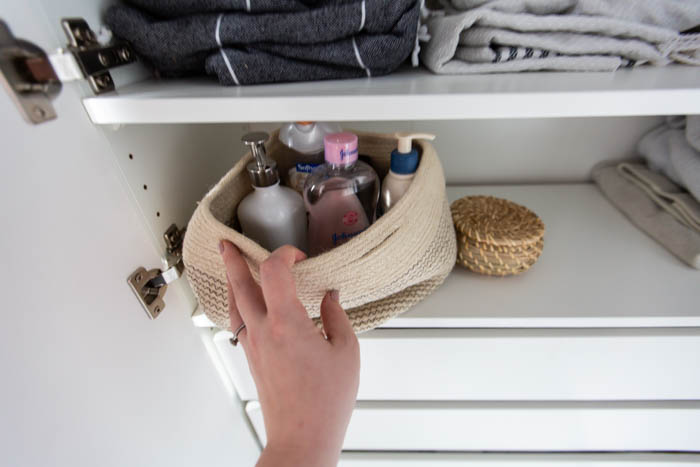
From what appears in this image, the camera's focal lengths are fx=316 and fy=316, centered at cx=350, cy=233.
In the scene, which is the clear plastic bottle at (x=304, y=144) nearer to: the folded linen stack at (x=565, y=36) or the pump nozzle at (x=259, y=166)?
the pump nozzle at (x=259, y=166)

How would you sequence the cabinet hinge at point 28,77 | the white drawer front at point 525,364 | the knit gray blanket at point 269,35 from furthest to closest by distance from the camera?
1. the white drawer front at point 525,364
2. the knit gray blanket at point 269,35
3. the cabinet hinge at point 28,77

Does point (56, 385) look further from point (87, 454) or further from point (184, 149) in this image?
point (184, 149)

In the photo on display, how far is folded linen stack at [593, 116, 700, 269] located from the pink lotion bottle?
497mm

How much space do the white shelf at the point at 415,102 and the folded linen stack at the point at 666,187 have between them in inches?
10.9

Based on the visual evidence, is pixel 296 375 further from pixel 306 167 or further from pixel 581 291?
pixel 581 291

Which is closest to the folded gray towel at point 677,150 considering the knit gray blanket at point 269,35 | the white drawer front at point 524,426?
the white drawer front at point 524,426

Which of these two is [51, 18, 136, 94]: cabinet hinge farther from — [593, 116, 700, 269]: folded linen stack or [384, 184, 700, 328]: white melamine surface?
[593, 116, 700, 269]: folded linen stack

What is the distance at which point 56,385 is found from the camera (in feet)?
0.87

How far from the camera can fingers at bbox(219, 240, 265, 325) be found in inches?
11.5

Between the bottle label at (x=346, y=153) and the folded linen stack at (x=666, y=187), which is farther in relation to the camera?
the folded linen stack at (x=666, y=187)

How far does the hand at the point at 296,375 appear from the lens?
0.25 metres

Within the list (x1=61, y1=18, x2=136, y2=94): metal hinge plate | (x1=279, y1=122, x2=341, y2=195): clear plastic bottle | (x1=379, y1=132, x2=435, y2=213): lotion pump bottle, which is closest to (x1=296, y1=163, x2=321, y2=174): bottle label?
(x1=279, y1=122, x2=341, y2=195): clear plastic bottle

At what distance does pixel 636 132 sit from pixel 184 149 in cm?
85

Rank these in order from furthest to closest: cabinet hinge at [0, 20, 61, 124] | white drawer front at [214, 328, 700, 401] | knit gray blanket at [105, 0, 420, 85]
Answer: white drawer front at [214, 328, 700, 401] < knit gray blanket at [105, 0, 420, 85] < cabinet hinge at [0, 20, 61, 124]
